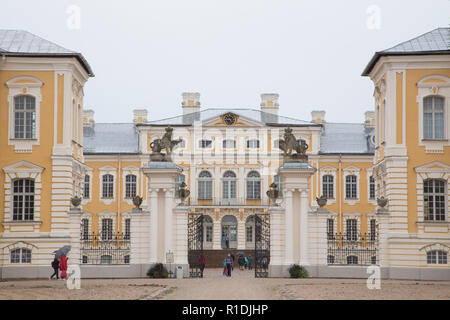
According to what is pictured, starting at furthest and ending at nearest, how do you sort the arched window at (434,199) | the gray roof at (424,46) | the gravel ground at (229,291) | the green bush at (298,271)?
the gray roof at (424,46), the arched window at (434,199), the green bush at (298,271), the gravel ground at (229,291)

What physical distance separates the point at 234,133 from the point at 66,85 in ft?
97.4

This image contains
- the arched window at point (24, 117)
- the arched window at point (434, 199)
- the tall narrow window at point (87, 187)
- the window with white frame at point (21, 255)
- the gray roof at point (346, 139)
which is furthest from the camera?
the gray roof at point (346, 139)

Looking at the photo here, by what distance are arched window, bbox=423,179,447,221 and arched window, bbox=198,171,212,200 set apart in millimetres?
31263

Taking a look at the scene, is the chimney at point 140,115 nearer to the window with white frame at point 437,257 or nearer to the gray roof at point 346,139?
the gray roof at point 346,139

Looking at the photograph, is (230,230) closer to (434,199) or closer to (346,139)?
(346,139)

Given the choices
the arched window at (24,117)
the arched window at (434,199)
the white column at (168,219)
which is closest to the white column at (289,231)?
the white column at (168,219)

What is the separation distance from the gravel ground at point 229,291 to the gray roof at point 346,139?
3462 centimetres

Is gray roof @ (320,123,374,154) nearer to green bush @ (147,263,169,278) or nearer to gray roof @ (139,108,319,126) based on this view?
gray roof @ (139,108,319,126)

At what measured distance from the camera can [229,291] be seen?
74.2ft

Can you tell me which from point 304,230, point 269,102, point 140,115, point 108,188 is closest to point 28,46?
point 304,230

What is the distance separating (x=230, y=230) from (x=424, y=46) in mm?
31229

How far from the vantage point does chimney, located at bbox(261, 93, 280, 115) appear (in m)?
65.4

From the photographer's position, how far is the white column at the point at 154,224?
95.9ft

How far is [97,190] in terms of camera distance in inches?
2378
